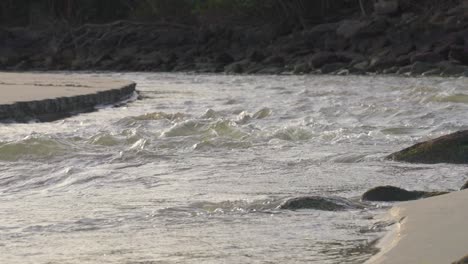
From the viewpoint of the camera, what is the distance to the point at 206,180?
7.19 meters

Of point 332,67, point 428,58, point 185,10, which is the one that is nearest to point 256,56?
point 332,67

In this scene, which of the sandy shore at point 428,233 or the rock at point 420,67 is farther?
the rock at point 420,67

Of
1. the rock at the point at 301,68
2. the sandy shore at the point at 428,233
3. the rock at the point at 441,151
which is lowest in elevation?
the rock at the point at 301,68

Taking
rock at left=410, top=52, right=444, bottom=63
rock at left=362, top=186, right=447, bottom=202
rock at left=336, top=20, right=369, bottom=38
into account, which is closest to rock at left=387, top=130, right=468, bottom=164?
rock at left=362, top=186, right=447, bottom=202

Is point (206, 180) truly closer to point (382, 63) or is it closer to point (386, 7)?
point (382, 63)

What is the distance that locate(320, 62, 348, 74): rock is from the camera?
1138 inches

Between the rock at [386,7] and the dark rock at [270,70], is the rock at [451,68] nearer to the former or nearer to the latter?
the dark rock at [270,70]

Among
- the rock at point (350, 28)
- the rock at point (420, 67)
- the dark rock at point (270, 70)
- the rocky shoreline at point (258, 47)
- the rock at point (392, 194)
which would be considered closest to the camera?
the rock at point (392, 194)

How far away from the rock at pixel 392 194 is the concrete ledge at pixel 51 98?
6.20 m

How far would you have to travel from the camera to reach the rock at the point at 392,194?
5953mm

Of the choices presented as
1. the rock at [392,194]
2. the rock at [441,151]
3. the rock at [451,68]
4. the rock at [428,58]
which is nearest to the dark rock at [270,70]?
the rock at [428,58]

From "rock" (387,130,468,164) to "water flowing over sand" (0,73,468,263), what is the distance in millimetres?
158

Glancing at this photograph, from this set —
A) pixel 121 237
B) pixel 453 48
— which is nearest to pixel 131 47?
pixel 453 48

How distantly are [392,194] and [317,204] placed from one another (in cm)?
46
